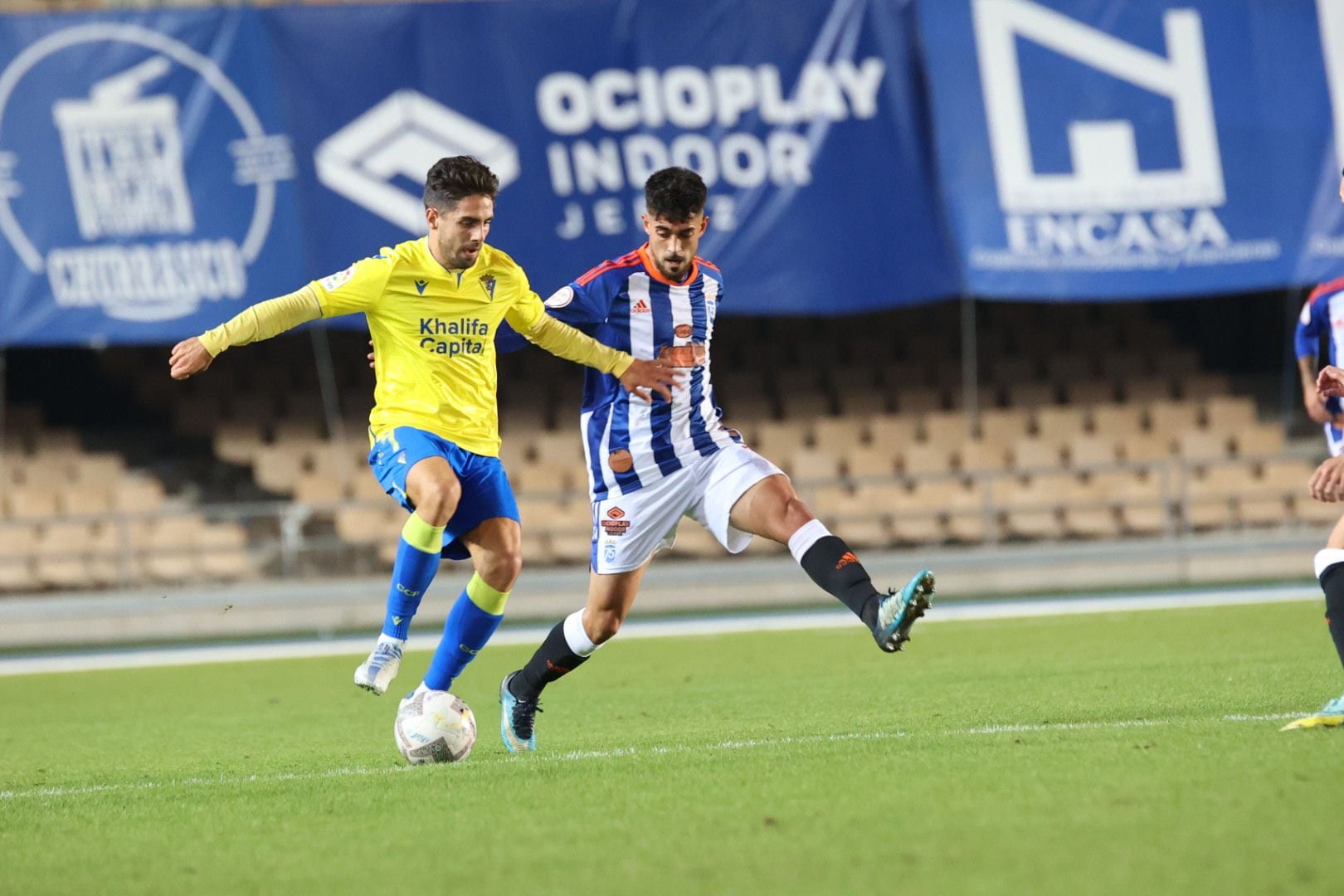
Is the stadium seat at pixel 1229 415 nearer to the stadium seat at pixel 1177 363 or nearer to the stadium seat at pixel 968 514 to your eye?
the stadium seat at pixel 1177 363

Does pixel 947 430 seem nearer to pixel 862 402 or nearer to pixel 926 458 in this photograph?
pixel 926 458

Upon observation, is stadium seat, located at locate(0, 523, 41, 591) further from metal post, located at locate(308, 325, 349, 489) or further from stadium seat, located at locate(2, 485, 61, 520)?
metal post, located at locate(308, 325, 349, 489)

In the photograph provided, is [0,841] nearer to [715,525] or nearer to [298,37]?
[715,525]

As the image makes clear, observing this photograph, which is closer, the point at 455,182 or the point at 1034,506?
the point at 455,182

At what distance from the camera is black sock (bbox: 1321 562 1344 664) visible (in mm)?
4844

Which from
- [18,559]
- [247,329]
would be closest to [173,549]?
[18,559]

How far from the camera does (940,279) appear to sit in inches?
550

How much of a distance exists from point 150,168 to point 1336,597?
453 inches

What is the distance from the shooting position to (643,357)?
19.7ft

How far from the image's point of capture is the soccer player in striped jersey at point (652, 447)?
18.7ft

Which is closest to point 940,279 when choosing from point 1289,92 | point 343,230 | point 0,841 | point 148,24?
point 1289,92

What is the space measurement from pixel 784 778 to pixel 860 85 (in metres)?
10.4

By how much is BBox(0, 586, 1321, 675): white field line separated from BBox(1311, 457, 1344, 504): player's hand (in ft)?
20.7

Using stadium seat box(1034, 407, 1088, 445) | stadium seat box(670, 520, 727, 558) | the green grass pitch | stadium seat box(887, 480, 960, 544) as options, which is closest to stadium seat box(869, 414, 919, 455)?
stadium seat box(1034, 407, 1088, 445)
